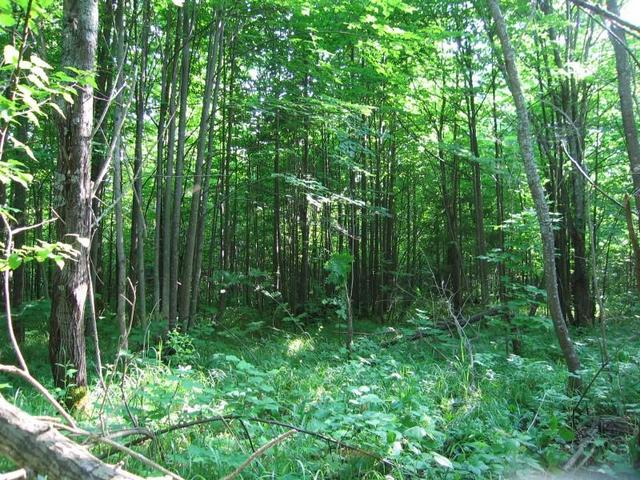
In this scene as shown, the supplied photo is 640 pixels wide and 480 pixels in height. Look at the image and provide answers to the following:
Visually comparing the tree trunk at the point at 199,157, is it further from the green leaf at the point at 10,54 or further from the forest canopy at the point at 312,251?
the green leaf at the point at 10,54

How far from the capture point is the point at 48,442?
1.64 metres

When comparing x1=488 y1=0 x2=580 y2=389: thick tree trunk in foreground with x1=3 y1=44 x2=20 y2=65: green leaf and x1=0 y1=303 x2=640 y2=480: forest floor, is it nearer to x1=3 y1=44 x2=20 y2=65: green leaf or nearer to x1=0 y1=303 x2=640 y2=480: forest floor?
x1=0 y1=303 x2=640 y2=480: forest floor

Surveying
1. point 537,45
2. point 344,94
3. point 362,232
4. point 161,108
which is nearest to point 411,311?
point 362,232

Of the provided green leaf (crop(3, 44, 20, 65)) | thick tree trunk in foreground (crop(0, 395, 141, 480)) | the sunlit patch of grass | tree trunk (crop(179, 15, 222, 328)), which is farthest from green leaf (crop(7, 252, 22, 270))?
the sunlit patch of grass

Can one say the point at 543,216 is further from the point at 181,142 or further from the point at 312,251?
the point at 312,251

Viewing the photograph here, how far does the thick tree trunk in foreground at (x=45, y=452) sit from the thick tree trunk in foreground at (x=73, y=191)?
2.44 meters

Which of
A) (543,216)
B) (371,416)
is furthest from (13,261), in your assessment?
(543,216)

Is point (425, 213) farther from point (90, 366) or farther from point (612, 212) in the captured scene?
point (90, 366)

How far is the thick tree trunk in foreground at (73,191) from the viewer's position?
13.3 feet

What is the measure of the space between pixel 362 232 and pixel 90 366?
8.52 m

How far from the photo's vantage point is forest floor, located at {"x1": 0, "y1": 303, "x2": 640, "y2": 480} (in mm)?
3225

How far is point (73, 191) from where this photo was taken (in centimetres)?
405

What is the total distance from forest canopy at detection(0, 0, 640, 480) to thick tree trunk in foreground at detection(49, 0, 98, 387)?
2 centimetres

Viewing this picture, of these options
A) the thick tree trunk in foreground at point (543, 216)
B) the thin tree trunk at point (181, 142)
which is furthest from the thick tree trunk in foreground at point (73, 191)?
the thick tree trunk in foreground at point (543, 216)
